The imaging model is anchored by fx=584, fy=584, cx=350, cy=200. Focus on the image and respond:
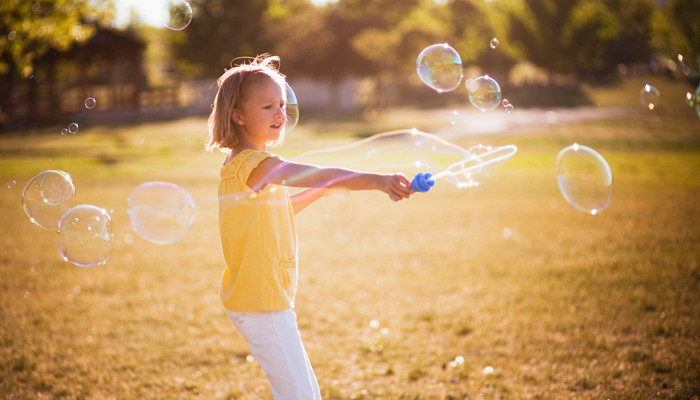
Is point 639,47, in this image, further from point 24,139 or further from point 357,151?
point 357,151

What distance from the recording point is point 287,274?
2906mm

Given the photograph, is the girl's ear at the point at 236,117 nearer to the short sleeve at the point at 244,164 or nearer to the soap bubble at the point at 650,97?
the short sleeve at the point at 244,164

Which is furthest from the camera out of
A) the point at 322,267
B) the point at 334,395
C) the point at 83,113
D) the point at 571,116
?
the point at 83,113

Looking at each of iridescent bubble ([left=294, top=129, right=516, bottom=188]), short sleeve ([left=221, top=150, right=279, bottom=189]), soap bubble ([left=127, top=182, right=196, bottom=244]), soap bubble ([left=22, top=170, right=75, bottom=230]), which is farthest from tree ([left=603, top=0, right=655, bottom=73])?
short sleeve ([left=221, top=150, right=279, bottom=189])

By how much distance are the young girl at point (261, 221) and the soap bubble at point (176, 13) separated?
238 cm

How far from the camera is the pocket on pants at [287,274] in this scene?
9.40 ft

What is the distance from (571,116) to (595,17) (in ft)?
41.3

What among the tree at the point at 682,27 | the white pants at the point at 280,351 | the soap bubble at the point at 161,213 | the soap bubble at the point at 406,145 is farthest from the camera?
the tree at the point at 682,27

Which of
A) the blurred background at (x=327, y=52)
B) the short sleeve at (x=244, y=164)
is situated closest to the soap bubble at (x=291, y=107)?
the short sleeve at (x=244, y=164)

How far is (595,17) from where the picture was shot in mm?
40719

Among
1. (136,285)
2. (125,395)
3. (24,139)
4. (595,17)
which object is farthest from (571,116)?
(125,395)

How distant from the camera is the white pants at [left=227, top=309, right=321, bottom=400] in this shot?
2.80 m

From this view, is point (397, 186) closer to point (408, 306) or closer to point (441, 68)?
point (441, 68)

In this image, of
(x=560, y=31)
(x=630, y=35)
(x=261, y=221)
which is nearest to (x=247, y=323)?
(x=261, y=221)
